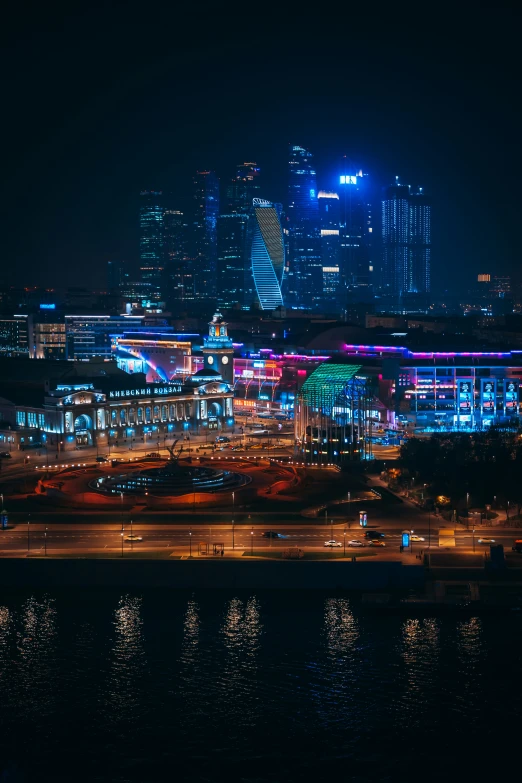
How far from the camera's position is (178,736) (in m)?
23.3

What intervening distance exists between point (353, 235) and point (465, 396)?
4605 inches

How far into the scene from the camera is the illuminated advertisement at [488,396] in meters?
70.7

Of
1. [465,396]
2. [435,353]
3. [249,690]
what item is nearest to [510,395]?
[465,396]

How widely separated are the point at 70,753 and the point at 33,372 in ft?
166

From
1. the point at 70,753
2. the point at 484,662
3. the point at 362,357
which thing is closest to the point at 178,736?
the point at 70,753

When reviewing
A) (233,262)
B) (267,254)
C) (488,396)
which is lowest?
(488,396)

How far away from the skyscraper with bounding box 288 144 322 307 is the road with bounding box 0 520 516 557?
13795cm

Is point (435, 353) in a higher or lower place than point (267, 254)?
lower

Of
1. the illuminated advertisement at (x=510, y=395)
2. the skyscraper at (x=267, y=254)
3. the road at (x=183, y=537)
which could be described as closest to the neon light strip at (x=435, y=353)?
the illuminated advertisement at (x=510, y=395)

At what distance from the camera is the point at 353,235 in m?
185

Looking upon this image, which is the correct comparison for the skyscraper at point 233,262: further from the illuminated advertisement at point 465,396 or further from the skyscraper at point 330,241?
the illuminated advertisement at point 465,396

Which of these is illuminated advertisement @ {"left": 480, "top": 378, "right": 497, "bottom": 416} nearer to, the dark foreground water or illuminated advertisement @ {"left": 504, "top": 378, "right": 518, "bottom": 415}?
illuminated advertisement @ {"left": 504, "top": 378, "right": 518, "bottom": 415}

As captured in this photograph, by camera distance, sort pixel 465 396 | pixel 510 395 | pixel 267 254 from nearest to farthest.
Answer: pixel 510 395
pixel 465 396
pixel 267 254

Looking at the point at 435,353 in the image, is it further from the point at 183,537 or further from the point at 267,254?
the point at 267,254
